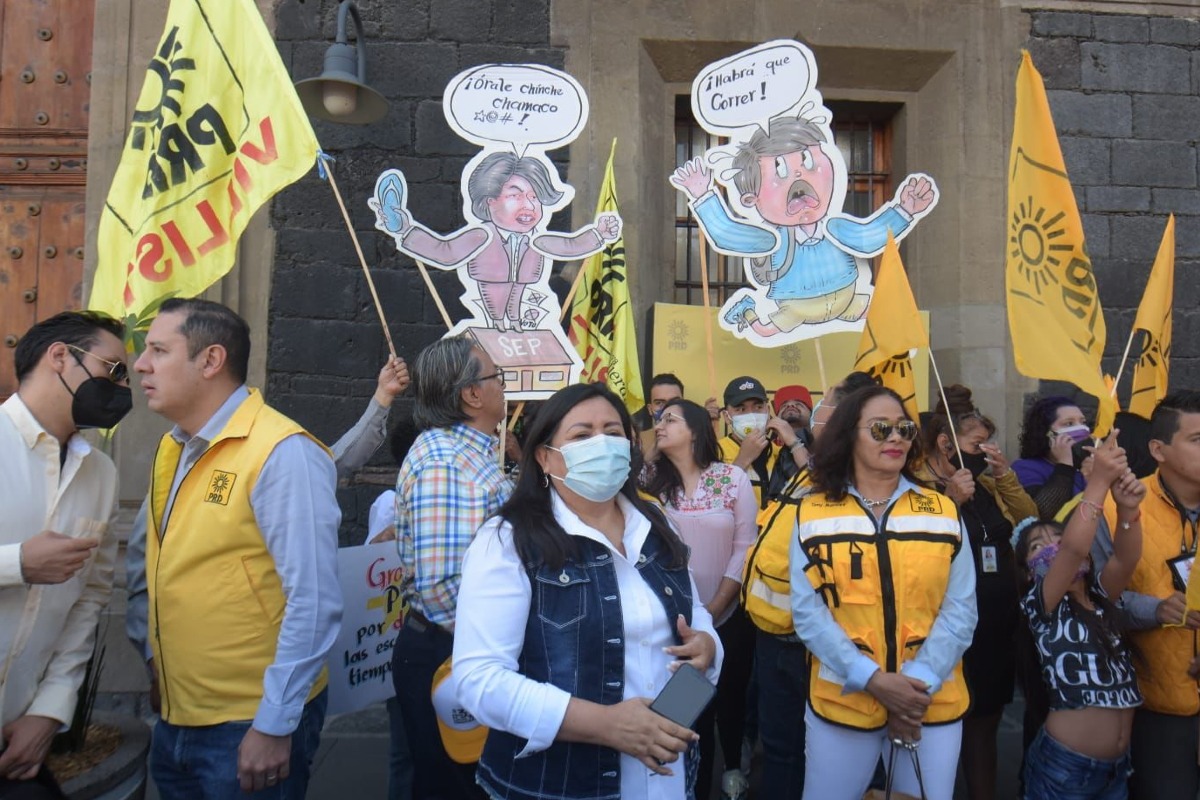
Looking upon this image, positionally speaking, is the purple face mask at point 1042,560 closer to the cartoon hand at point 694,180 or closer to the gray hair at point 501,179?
the cartoon hand at point 694,180

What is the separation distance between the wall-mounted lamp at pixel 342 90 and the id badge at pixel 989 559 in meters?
3.63

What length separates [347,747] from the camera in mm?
4828

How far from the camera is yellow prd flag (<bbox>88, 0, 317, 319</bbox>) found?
3.34 metres

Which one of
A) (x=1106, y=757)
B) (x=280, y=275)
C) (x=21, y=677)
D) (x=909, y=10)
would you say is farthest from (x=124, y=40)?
(x=1106, y=757)

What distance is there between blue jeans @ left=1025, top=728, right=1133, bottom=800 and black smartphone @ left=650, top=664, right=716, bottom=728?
5.86ft

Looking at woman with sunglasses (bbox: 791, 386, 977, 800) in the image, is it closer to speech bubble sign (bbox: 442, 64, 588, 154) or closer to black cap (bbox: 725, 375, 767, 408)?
black cap (bbox: 725, 375, 767, 408)

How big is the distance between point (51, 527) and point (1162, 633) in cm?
342

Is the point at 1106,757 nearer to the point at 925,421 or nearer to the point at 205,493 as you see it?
the point at 925,421

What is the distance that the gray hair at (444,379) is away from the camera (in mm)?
2678

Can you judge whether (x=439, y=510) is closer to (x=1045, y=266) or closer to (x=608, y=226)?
(x=1045, y=266)

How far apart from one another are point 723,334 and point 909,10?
262 centimetres

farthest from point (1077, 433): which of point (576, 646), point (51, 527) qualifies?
point (51, 527)

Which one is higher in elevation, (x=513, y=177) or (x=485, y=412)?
(x=513, y=177)

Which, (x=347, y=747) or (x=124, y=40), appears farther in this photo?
(x=124, y=40)
